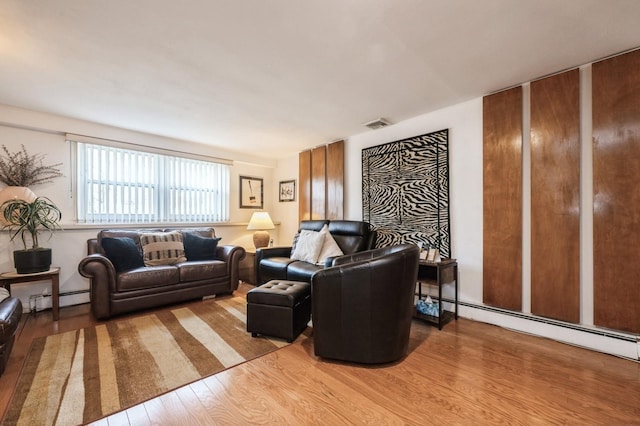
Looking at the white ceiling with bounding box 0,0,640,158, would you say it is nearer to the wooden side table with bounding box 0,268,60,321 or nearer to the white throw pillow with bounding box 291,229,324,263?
the white throw pillow with bounding box 291,229,324,263

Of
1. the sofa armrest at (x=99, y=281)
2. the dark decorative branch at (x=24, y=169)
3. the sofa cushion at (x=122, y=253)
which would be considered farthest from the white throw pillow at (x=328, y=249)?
the dark decorative branch at (x=24, y=169)

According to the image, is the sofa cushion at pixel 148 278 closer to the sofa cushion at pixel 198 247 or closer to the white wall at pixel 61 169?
the sofa cushion at pixel 198 247

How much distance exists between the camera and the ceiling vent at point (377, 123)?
3.38 metres

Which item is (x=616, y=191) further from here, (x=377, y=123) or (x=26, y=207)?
(x=26, y=207)

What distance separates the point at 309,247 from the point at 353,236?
2.05 ft

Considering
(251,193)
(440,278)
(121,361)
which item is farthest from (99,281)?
(440,278)

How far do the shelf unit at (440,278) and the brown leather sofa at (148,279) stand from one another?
246 cm

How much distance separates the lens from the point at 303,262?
3.48 metres

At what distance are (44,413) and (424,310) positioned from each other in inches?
117

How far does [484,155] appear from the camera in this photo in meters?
2.74

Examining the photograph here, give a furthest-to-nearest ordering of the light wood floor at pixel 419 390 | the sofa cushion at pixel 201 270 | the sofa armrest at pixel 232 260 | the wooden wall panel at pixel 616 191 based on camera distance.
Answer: the sofa armrest at pixel 232 260, the sofa cushion at pixel 201 270, the wooden wall panel at pixel 616 191, the light wood floor at pixel 419 390

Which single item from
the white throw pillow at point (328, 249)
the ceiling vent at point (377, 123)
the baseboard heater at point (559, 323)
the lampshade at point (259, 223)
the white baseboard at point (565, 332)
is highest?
the ceiling vent at point (377, 123)

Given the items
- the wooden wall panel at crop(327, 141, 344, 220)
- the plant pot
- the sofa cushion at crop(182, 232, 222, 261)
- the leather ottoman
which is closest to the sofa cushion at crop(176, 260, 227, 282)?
the sofa cushion at crop(182, 232, 222, 261)

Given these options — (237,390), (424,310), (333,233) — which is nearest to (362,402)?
(237,390)
